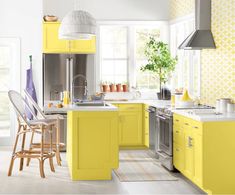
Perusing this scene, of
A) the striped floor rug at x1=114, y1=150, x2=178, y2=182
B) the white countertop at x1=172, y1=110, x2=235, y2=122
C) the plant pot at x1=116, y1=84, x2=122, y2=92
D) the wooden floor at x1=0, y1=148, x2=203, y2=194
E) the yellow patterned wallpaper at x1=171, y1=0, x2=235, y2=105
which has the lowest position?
the wooden floor at x1=0, y1=148, x2=203, y2=194

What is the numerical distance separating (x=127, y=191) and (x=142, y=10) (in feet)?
16.1

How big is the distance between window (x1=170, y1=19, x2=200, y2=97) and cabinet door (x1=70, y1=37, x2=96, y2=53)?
1529 millimetres

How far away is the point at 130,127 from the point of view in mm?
9586

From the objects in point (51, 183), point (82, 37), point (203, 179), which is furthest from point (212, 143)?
point (82, 37)

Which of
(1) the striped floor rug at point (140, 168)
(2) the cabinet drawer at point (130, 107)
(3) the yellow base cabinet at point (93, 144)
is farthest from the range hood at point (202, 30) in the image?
(2) the cabinet drawer at point (130, 107)

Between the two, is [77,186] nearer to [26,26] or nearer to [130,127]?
[130,127]

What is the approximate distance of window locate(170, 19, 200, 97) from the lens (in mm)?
8594

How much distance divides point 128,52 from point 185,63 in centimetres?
155

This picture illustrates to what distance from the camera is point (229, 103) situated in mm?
6449

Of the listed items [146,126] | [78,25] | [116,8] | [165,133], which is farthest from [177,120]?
[116,8]

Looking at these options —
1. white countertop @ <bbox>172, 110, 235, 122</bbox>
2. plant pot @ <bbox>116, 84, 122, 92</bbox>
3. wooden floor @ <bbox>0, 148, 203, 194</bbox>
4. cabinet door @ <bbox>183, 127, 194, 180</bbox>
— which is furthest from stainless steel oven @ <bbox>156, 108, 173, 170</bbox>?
plant pot @ <bbox>116, 84, 122, 92</bbox>

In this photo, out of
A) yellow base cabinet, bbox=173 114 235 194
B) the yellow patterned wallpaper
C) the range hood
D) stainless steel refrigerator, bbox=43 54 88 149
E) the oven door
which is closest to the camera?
yellow base cabinet, bbox=173 114 235 194

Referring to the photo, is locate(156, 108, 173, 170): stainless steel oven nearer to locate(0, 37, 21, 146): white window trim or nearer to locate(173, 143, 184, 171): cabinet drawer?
locate(173, 143, 184, 171): cabinet drawer

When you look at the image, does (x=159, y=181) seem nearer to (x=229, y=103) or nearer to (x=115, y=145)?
(x=115, y=145)
